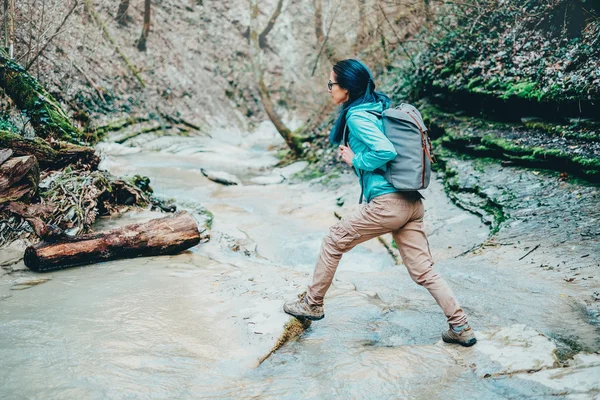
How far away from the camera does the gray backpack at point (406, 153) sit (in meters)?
2.83

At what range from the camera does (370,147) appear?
2764mm

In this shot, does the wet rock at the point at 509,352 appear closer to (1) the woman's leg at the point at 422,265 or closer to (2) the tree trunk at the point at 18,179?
(1) the woman's leg at the point at 422,265

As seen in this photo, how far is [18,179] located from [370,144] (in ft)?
12.9

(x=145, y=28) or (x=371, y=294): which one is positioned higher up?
(x=145, y=28)

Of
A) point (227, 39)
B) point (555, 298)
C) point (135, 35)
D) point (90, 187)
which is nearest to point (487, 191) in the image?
point (555, 298)

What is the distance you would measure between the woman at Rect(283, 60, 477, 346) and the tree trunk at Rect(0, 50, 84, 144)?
4.98 m

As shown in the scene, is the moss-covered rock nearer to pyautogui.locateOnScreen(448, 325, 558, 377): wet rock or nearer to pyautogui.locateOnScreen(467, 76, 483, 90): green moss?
pyautogui.locateOnScreen(467, 76, 483, 90): green moss

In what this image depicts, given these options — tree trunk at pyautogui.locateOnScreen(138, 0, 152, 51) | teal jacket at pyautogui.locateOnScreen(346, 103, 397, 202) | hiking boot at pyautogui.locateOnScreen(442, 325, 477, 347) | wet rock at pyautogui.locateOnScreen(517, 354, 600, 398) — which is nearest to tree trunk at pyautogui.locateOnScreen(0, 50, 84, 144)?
teal jacket at pyautogui.locateOnScreen(346, 103, 397, 202)

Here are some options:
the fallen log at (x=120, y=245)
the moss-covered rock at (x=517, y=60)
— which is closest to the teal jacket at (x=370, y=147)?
the fallen log at (x=120, y=245)

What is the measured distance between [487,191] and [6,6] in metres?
8.87

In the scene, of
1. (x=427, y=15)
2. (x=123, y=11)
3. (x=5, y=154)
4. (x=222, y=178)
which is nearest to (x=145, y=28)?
(x=123, y=11)

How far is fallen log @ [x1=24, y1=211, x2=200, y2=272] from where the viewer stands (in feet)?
13.4

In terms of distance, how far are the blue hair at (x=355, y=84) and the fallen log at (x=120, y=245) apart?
8.67 feet

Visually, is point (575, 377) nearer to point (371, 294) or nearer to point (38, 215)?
point (371, 294)
